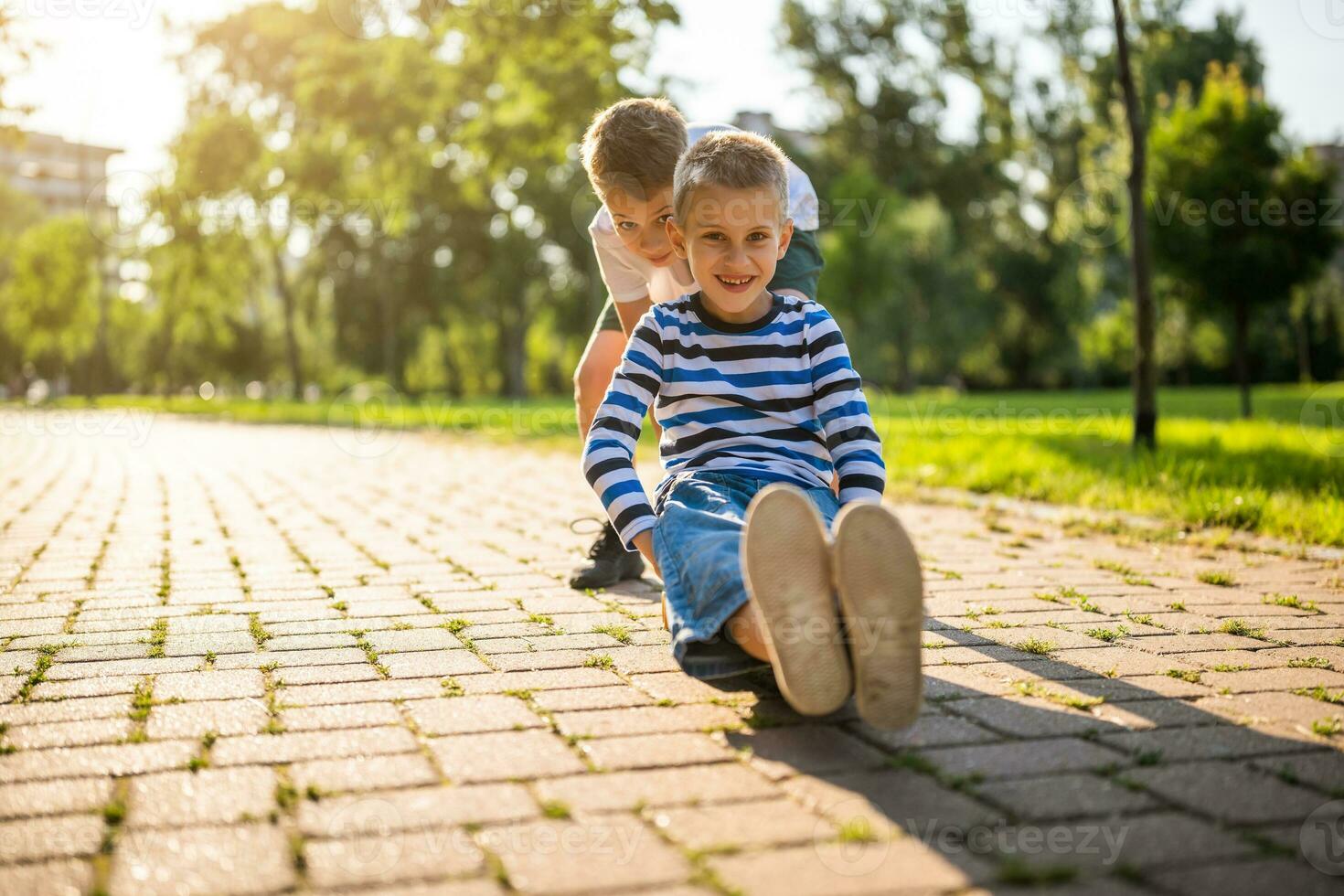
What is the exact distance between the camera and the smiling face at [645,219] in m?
3.75

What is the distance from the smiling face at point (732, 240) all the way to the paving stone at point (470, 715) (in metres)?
1.13

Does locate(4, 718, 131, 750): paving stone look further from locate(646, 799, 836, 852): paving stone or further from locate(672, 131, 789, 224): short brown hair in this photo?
locate(672, 131, 789, 224): short brown hair

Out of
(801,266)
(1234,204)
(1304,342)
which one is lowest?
(801,266)

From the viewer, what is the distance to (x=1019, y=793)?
206cm

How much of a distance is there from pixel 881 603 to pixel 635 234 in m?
2.01

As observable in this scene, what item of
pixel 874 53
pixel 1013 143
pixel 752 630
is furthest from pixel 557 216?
pixel 752 630

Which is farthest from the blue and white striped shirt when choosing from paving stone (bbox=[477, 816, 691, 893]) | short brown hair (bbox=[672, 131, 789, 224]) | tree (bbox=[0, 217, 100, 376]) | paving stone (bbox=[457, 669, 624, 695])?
tree (bbox=[0, 217, 100, 376])

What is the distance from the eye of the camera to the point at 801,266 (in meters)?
3.97

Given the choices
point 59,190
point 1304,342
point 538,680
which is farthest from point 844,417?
point 59,190

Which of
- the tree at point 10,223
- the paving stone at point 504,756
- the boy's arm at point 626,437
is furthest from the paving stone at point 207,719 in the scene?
the tree at point 10,223

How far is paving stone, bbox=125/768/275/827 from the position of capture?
6.43ft

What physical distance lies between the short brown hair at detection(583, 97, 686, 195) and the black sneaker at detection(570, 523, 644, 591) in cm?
123

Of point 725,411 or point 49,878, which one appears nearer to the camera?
point 49,878

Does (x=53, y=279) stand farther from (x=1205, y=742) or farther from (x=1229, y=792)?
(x=1229, y=792)
